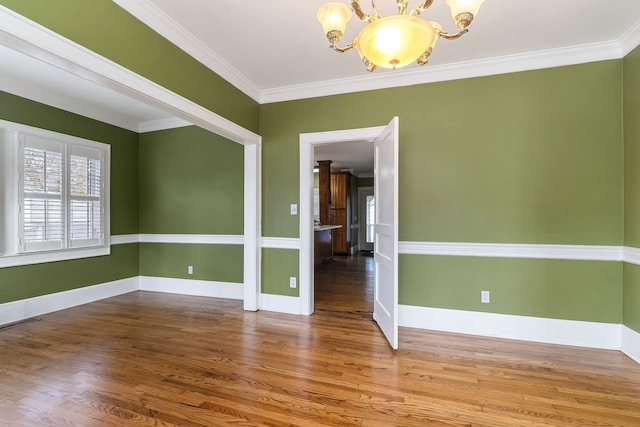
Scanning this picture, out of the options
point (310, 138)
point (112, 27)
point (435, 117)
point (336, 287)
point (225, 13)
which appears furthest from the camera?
point (336, 287)

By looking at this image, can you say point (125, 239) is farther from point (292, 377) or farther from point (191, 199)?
point (292, 377)

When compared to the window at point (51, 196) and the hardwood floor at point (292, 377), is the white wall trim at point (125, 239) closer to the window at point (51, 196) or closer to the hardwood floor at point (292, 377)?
the window at point (51, 196)

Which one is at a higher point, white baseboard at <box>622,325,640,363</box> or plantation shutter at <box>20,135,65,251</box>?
plantation shutter at <box>20,135,65,251</box>

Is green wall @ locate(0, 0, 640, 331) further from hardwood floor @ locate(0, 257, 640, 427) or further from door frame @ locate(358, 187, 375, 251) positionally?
door frame @ locate(358, 187, 375, 251)

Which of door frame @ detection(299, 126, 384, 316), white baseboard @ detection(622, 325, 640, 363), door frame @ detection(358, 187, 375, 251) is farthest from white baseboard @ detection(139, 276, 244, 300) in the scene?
door frame @ detection(358, 187, 375, 251)

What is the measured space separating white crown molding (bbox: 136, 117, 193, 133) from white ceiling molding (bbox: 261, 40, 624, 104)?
5.25 feet

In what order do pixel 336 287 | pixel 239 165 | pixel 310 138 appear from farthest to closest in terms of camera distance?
pixel 336 287 < pixel 239 165 < pixel 310 138

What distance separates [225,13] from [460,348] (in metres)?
3.39

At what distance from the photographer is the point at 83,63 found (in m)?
1.68

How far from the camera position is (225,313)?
3469 millimetres

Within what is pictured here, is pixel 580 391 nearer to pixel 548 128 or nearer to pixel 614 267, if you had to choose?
pixel 614 267

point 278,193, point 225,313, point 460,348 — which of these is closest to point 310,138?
point 278,193

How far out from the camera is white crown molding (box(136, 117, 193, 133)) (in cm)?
434

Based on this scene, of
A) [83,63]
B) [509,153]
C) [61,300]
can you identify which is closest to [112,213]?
[61,300]
